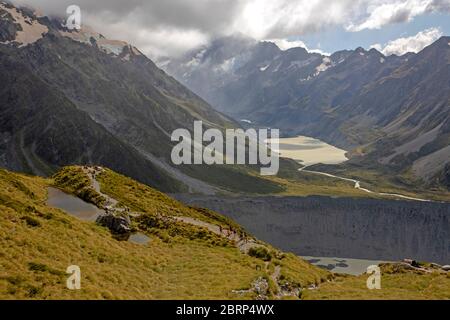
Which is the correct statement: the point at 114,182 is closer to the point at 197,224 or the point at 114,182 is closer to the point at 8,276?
the point at 197,224

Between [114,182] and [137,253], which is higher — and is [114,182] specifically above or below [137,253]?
above

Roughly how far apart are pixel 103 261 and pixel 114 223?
516 inches

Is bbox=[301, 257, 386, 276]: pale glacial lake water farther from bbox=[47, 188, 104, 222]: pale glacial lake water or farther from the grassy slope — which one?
bbox=[47, 188, 104, 222]: pale glacial lake water

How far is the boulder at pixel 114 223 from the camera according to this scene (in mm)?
52000

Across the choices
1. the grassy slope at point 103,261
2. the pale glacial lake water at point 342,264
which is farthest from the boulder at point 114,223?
the pale glacial lake water at point 342,264

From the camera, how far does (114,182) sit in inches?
2965

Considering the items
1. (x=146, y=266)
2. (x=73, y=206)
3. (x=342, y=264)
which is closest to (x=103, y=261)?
(x=146, y=266)

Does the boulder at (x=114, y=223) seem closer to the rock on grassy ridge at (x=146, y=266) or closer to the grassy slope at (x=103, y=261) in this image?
the rock on grassy ridge at (x=146, y=266)

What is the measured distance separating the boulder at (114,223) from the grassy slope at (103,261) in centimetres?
218

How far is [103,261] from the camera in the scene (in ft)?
130

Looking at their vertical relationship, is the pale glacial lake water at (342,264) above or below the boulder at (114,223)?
below

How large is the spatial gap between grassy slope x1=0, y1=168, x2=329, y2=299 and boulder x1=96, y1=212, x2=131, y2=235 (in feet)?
7.14
